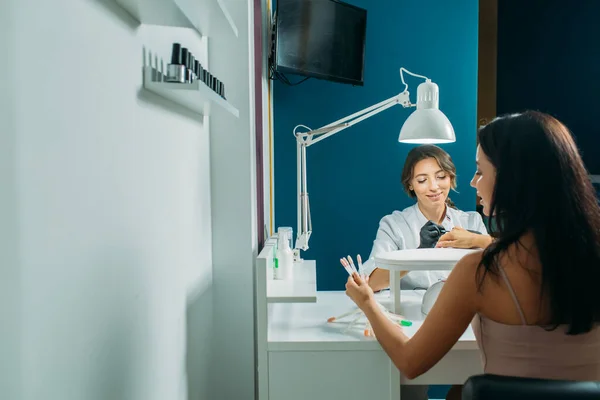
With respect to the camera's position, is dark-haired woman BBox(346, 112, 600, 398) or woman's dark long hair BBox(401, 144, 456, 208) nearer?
dark-haired woman BBox(346, 112, 600, 398)

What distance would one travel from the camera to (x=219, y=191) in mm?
1886

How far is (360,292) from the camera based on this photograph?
1.46 m

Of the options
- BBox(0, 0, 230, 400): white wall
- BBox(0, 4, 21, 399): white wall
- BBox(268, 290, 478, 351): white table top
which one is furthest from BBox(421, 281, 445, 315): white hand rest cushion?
BBox(0, 4, 21, 399): white wall

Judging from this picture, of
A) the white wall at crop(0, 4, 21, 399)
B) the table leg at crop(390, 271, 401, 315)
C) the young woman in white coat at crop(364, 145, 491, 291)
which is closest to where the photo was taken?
the white wall at crop(0, 4, 21, 399)

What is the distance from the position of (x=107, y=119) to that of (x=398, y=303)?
1.08m

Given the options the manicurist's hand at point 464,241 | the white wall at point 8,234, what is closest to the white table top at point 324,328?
the manicurist's hand at point 464,241

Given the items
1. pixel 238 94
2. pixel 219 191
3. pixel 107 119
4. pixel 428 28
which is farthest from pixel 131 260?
pixel 428 28

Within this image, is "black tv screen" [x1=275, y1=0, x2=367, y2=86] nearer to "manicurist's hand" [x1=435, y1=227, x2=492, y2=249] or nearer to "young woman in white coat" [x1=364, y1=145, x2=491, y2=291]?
"young woman in white coat" [x1=364, y1=145, x2=491, y2=291]

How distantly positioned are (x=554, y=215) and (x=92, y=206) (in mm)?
868

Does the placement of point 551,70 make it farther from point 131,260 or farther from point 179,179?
point 131,260

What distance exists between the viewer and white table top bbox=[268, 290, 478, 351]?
59.6 inches

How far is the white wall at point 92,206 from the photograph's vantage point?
69 centimetres

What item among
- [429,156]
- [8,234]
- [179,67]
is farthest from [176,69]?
[429,156]

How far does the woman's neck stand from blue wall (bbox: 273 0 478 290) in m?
0.39
